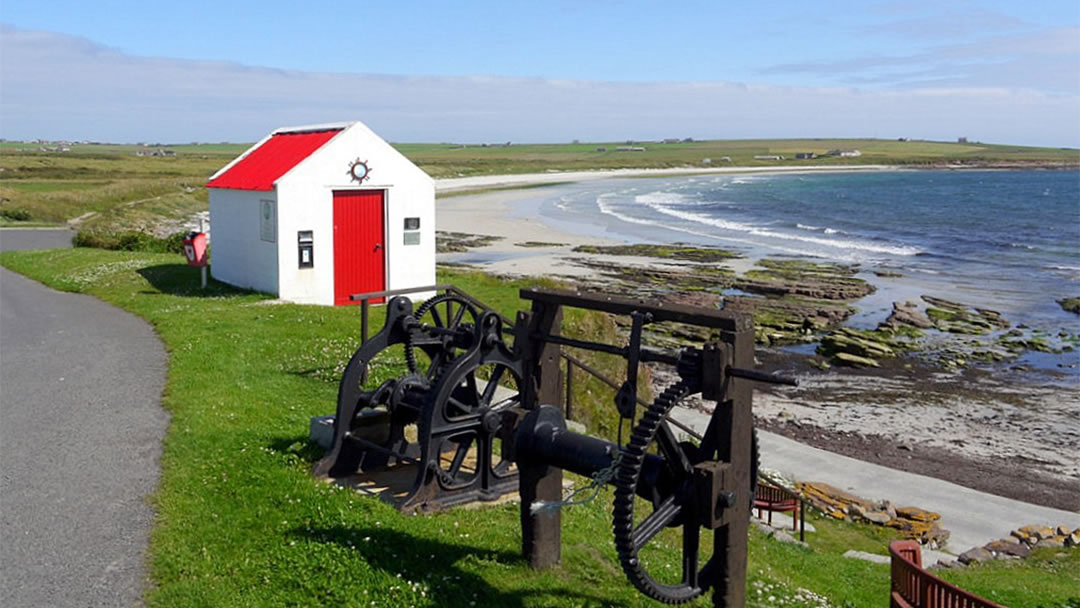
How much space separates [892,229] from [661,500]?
2889 inches

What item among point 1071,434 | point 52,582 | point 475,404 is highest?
point 475,404

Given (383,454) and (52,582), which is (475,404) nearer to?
(383,454)

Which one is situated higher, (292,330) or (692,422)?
(292,330)

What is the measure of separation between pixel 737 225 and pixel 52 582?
6963 centimetres

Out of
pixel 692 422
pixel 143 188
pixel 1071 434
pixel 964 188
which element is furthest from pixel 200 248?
pixel 964 188

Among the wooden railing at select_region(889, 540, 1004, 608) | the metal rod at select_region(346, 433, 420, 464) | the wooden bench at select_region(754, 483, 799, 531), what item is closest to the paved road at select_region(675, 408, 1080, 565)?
the wooden bench at select_region(754, 483, 799, 531)

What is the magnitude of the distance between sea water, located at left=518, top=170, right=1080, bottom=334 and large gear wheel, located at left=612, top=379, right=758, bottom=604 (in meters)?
27.7

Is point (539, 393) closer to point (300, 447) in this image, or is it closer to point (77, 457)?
point (300, 447)

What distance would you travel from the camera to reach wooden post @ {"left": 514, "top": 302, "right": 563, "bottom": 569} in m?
7.21

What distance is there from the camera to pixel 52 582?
24.6 feet

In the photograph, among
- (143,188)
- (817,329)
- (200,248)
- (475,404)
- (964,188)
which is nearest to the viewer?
(475,404)

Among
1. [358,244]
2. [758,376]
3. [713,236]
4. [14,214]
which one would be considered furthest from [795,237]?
[758,376]

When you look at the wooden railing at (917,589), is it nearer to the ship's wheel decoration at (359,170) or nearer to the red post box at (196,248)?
the ship's wheel decoration at (359,170)

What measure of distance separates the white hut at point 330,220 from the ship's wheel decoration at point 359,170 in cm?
2
